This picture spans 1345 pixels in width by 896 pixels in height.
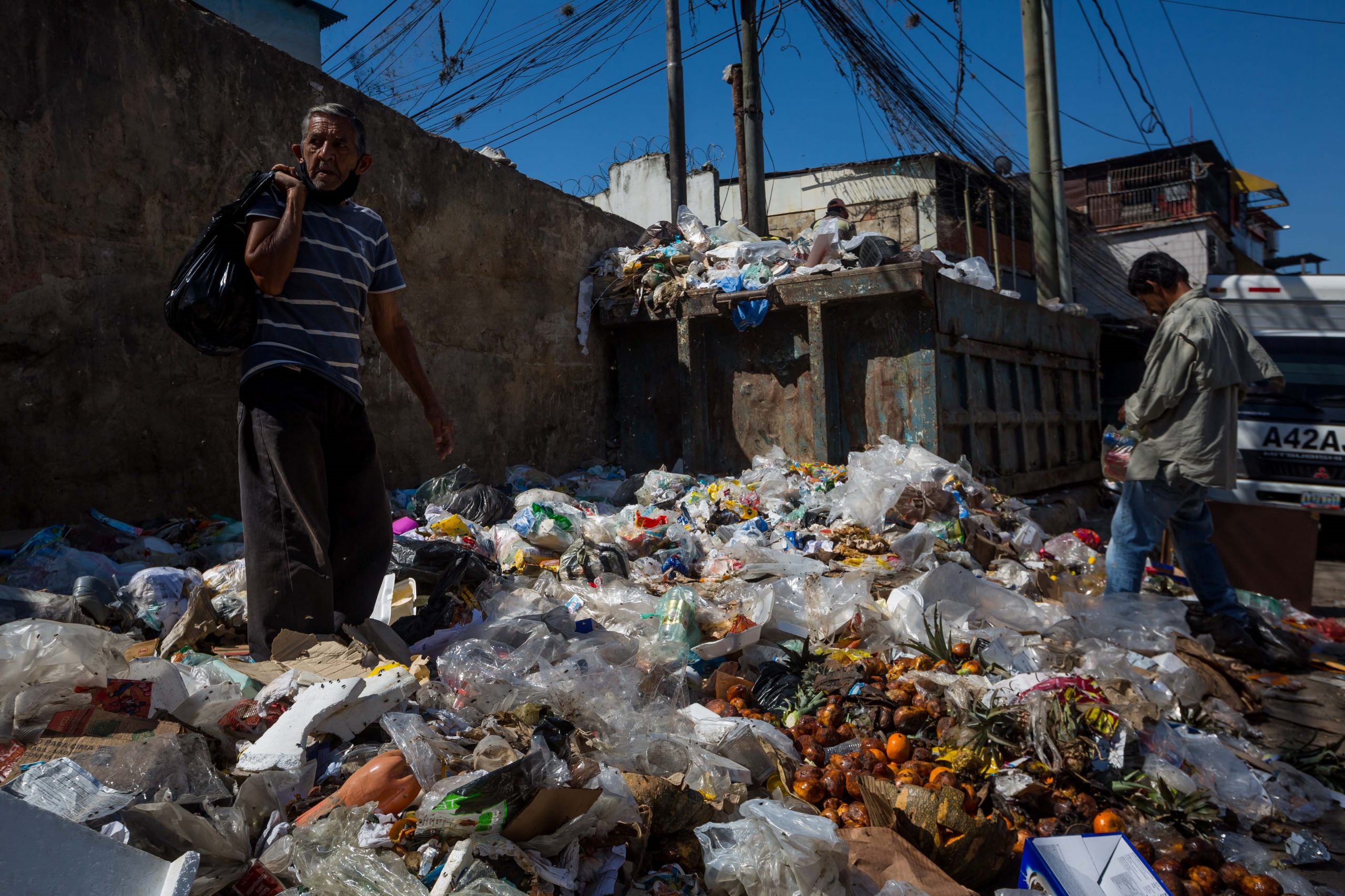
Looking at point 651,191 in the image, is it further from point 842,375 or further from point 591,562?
point 591,562

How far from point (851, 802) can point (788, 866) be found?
523 millimetres

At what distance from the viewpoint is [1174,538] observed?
11.8 ft

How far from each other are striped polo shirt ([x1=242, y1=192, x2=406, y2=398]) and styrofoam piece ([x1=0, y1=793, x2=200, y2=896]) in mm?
1273

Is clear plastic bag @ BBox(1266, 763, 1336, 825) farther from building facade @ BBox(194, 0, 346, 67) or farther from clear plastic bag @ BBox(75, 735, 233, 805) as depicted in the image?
building facade @ BBox(194, 0, 346, 67)

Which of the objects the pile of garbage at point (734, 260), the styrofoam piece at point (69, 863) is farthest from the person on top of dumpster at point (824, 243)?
the styrofoam piece at point (69, 863)

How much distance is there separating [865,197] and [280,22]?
1144cm

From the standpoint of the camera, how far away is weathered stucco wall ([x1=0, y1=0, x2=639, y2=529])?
128 inches

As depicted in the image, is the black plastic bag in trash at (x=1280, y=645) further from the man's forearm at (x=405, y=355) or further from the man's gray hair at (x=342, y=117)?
the man's gray hair at (x=342, y=117)

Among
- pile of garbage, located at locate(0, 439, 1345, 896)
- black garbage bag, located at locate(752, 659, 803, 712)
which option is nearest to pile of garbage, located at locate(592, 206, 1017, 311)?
pile of garbage, located at locate(0, 439, 1345, 896)

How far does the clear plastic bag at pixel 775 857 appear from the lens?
1.62 m

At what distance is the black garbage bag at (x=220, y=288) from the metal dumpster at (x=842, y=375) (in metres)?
4.05

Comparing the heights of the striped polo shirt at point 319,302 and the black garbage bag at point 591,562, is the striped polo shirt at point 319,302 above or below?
above

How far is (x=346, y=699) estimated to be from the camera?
190 cm

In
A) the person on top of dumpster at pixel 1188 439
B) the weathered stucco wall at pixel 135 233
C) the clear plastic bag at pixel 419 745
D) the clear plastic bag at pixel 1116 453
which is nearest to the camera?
the clear plastic bag at pixel 419 745
